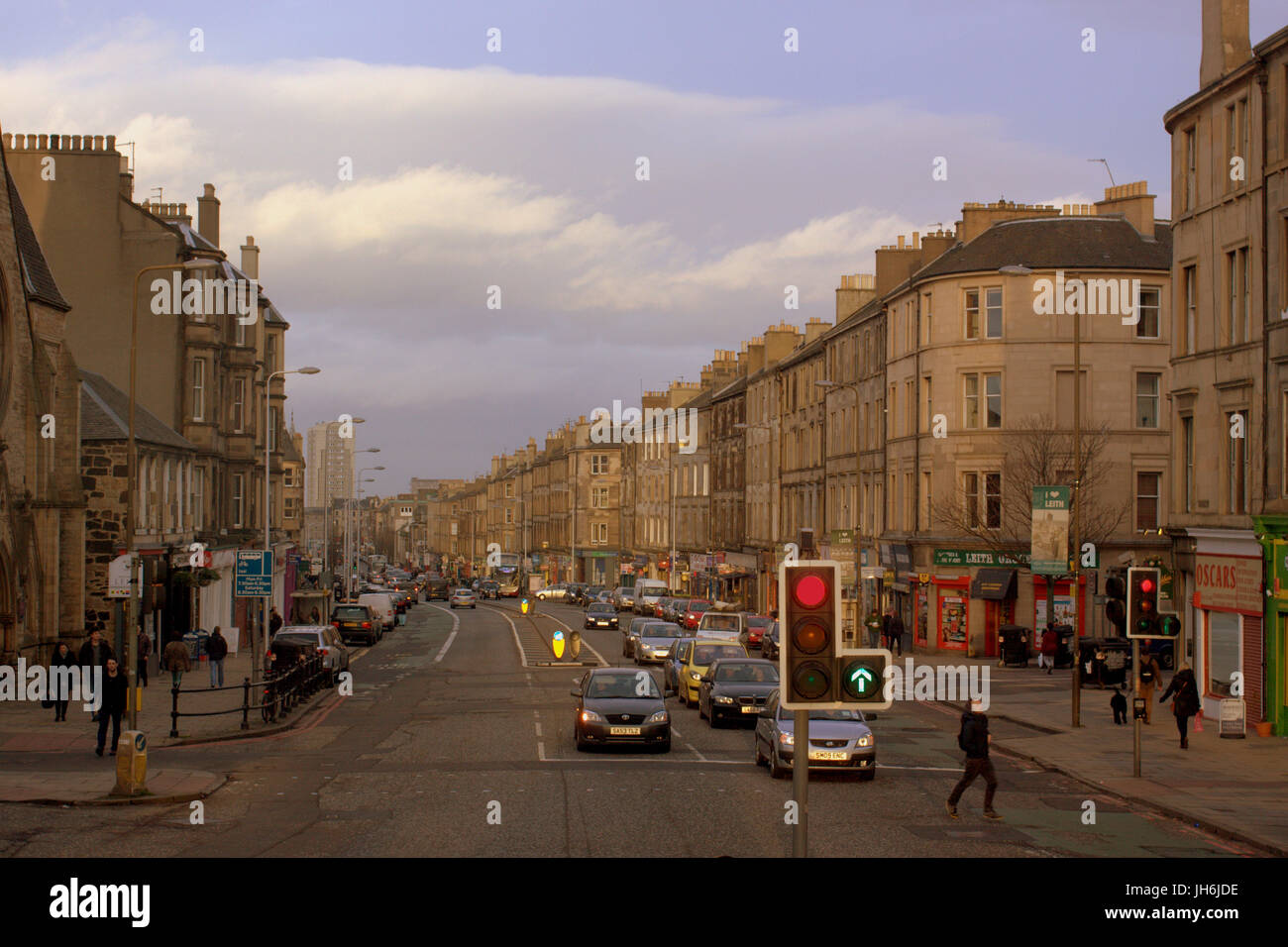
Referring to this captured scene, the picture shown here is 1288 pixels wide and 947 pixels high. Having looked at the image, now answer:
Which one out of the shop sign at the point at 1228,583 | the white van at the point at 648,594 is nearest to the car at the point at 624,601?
the white van at the point at 648,594

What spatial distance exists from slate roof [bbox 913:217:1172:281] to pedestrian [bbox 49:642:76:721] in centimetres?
3429

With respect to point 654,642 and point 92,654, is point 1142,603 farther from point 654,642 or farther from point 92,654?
point 654,642

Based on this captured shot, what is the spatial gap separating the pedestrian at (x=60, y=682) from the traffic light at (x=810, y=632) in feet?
73.7

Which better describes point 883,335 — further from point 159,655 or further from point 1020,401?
point 159,655

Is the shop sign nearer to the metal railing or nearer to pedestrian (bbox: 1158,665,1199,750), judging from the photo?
pedestrian (bbox: 1158,665,1199,750)

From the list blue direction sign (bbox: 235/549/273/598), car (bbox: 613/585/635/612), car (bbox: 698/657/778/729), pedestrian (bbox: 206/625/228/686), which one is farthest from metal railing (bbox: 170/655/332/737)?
car (bbox: 613/585/635/612)

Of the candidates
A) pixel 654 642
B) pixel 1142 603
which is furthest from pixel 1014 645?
pixel 1142 603

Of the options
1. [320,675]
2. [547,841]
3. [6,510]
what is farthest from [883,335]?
[547,841]

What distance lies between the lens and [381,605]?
68.5m

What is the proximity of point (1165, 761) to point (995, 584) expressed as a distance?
24872 mm

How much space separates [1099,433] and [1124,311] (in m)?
4.88

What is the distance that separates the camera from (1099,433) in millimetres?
49281

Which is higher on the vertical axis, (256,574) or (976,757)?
(256,574)

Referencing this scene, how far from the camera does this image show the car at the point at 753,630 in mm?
48094
